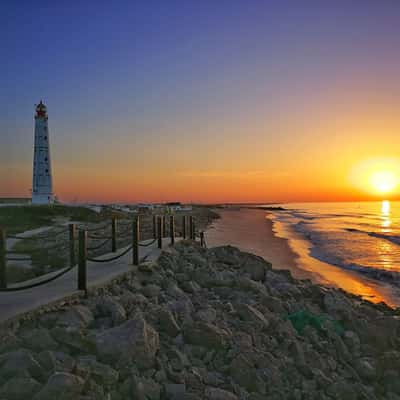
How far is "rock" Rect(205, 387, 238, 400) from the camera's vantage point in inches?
151

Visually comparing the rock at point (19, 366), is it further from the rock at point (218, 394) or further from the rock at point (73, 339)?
the rock at point (218, 394)

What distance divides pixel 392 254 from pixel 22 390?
19.7 m

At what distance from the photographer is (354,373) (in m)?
4.99

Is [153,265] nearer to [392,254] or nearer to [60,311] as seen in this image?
[60,311]

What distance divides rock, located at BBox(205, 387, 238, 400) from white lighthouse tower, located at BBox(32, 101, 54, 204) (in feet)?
127

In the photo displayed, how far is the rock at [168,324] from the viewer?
504 centimetres

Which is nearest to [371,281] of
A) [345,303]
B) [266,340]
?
[345,303]

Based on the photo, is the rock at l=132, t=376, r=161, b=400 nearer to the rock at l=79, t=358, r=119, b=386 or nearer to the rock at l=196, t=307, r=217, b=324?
the rock at l=79, t=358, r=119, b=386

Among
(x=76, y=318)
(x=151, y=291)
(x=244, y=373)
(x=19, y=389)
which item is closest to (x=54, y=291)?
(x=76, y=318)

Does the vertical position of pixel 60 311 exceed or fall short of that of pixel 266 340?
it exceeds it

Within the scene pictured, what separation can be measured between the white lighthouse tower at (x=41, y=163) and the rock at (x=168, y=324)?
37.1 metres

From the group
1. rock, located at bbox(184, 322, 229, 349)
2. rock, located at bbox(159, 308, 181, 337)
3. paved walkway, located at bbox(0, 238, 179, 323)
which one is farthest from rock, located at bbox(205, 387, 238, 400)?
paved walkway, located at bbox(0, 238, 179, 323)

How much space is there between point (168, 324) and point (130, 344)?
94cm

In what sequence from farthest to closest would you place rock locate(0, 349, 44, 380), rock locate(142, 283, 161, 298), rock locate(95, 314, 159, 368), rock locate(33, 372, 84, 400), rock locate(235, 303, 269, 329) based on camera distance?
rock locate(142, 283, 161, 298)
rock locate(235, 303, 269, 329)
rock locate(95, 314, 159, 368)
rock locate(0, 349, 44, 380)
rock locate(33, 372, 84, 400)
